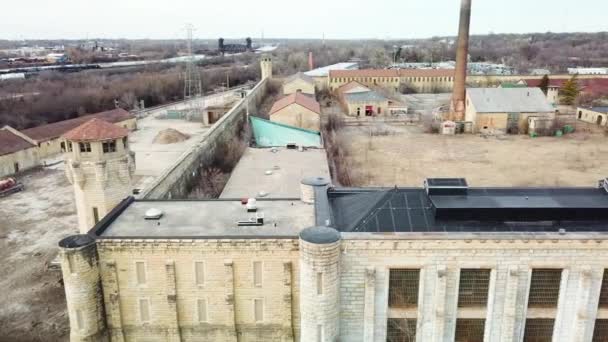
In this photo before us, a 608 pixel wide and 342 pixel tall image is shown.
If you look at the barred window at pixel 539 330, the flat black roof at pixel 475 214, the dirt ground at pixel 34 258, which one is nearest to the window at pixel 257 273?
the flat black roof at pixel 475 214

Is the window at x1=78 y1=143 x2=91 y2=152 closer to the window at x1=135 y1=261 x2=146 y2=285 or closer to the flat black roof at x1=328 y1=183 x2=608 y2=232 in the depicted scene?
the window at x1=135 y1=261 x2=146 y2=285

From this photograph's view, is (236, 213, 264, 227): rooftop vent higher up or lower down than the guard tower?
lower down

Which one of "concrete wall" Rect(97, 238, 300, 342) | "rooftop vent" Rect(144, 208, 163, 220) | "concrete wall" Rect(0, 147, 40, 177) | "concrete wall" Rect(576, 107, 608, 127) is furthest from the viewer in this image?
"concrete wall" Rect(576, 107, 608, 127)

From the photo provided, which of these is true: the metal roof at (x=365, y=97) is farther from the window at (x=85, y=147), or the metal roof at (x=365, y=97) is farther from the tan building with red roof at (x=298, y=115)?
the window at (x=85, y=147)

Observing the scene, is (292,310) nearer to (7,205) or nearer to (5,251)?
(5,251)

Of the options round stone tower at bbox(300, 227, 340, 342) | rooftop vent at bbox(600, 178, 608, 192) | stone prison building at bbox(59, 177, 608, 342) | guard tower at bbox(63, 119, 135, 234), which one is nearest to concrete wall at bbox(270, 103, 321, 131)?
guard tower at bbox(63, 119, 135, 234)

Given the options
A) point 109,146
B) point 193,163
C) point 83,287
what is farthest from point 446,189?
point 193,163

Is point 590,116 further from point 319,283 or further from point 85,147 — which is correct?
point 85,147

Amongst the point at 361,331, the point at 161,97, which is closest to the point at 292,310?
the point at 361,331
